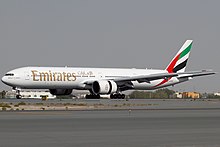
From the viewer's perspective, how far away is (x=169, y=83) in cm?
8088

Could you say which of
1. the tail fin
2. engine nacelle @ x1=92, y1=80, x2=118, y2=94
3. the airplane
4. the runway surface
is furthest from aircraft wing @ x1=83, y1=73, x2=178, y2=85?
the runway surface

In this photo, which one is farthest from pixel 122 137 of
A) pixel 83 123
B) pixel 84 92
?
pixel 84 92

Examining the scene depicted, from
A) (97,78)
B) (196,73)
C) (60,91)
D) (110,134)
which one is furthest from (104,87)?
Answer: (110,134)

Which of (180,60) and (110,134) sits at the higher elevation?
(180,60)

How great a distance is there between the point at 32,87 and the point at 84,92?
13023mm

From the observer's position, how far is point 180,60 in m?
82.1

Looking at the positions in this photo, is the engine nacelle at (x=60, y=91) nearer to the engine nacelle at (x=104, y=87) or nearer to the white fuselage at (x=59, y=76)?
the white fuselage at (x=59, y=76)

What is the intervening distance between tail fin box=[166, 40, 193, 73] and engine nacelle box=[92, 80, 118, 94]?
47.4 feet

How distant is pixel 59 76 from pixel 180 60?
22.0 metres

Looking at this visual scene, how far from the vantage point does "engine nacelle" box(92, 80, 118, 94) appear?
6825 cm

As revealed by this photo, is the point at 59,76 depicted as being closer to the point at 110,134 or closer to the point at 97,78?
the point at 97,78

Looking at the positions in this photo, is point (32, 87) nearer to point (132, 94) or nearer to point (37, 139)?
point (132, 94)

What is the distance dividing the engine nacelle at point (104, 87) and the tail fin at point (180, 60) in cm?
1444

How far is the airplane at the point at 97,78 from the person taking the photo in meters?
66.4
